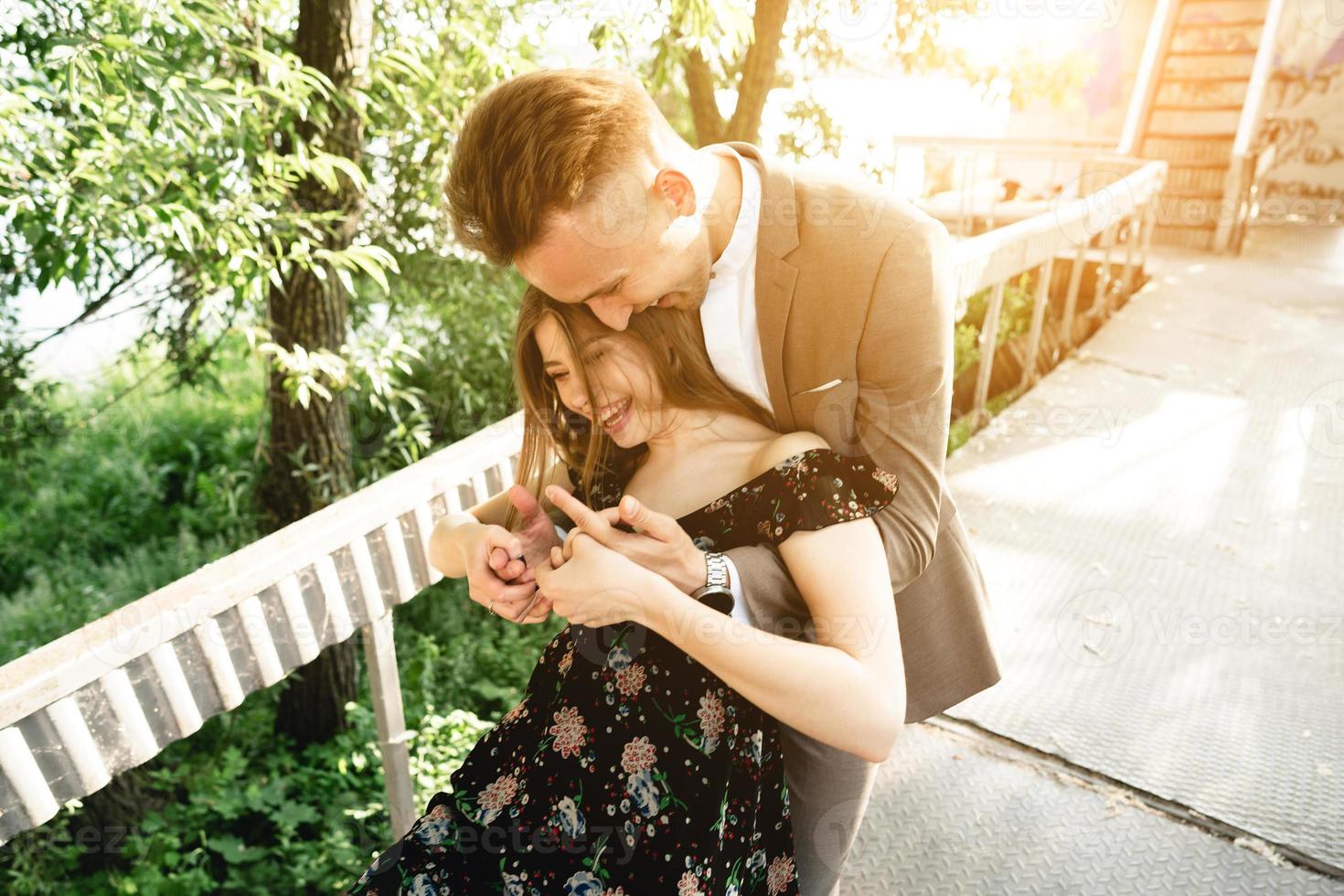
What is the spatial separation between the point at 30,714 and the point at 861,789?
1256 millimetres

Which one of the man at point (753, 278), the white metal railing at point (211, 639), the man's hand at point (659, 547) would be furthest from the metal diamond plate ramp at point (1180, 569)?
the white metal railing at point (211, 639)

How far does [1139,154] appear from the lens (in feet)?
29.6

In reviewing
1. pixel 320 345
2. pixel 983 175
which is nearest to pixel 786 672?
pixel 320 345

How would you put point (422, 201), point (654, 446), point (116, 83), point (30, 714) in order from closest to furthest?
point (30, 714), point (654, 446), point (116, 83), point (422, 201)

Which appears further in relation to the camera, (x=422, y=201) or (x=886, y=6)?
(x=886, y=6)

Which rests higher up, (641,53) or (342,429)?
(641,53)

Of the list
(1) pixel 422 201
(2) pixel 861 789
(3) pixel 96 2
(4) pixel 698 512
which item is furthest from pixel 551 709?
(1) pixel 422 201

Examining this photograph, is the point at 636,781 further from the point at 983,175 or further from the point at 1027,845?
the point at 983,175

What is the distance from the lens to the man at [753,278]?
1268 mm

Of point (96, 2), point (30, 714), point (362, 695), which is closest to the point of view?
point (30, 714)

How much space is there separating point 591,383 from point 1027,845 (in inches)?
56.3

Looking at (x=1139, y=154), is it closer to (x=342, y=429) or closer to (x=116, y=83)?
(x=342, y=429)

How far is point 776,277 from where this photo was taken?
1454mm

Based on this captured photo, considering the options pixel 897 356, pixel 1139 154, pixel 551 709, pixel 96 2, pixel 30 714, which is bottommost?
pixel 1139 154
